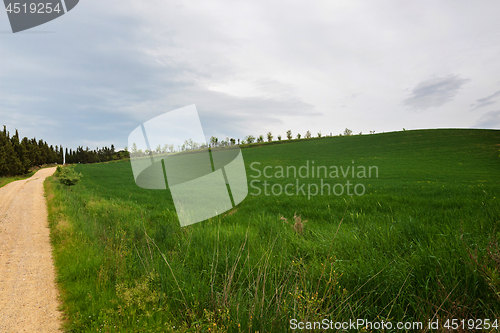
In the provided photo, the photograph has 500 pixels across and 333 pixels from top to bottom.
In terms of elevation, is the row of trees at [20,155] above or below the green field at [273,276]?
above

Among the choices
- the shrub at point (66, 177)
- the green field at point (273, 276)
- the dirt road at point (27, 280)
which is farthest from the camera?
the shrub at point (66, 177)

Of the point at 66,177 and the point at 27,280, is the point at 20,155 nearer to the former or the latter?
the point at 66,177

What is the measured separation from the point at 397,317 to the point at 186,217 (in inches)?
214

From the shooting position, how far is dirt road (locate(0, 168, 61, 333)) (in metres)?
3.53

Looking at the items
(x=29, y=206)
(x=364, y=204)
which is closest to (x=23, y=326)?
(x=364, y=204)

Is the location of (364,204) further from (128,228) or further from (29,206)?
(29,206)

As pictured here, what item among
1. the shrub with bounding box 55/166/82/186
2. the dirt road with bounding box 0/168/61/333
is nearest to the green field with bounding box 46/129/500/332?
the dirt road with bounding box 0/168/61/333

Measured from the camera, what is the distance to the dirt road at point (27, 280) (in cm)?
353

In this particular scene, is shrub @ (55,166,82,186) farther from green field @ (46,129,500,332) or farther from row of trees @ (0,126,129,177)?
green field @ (46,129,500,332)

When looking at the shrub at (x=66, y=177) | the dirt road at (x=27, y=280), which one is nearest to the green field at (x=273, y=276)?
the dirt road at (x=27, y=280)

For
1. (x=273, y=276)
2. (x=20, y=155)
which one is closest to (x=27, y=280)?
(x=273, y=276)

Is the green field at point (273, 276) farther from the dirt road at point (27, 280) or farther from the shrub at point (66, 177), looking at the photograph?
the shrub at point (66, 177)

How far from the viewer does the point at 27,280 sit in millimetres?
4785

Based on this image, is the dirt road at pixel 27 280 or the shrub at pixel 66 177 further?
the shrub at pixel 66 177
